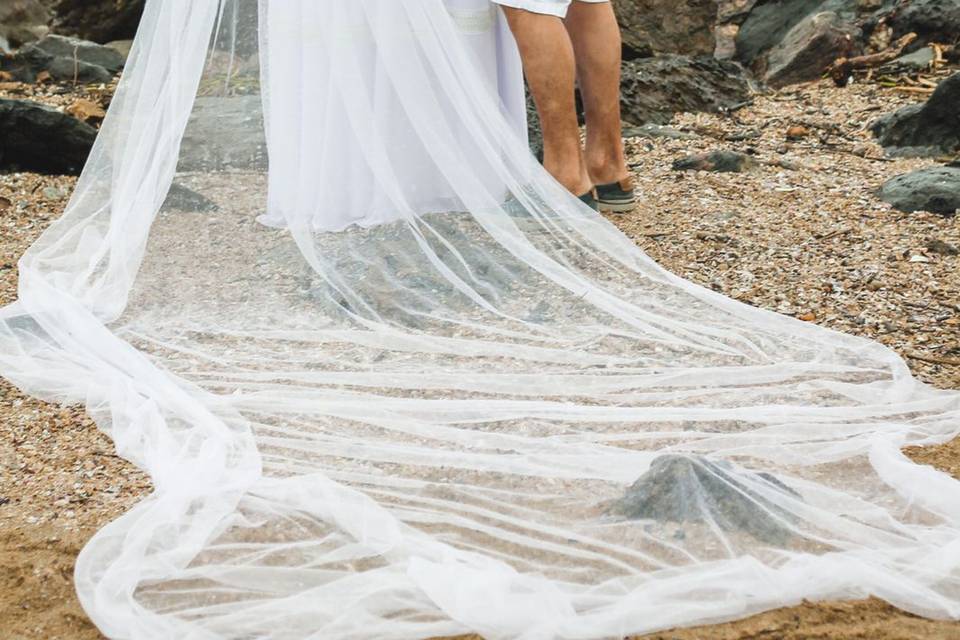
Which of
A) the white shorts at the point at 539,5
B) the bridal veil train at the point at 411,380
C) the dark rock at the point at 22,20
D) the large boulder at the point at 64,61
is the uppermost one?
the white shorts at the point at 539,5

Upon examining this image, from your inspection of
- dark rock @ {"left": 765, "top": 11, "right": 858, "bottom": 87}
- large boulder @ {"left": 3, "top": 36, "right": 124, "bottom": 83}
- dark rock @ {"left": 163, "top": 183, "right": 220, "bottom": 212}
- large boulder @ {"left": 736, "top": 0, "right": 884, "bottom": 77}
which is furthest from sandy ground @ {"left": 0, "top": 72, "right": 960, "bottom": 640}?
large boulder @ {"left": 3, "top": 36, "right": 124, "bottom": 83}

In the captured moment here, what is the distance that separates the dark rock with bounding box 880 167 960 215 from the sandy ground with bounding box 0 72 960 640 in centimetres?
7

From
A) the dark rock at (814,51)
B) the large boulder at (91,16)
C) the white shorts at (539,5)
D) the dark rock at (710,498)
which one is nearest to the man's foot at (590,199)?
the white shorts at (539,5)

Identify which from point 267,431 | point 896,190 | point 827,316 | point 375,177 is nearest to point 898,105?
point 896,190

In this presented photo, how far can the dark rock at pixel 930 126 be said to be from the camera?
5281 millimetres

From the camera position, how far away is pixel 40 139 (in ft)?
17.0

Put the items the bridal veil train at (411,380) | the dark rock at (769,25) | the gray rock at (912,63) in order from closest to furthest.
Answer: the bridal veil train at (411,380) → the gray rock at (912,63) → the dark rock at (769,25)

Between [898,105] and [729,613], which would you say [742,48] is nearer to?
[898,105]

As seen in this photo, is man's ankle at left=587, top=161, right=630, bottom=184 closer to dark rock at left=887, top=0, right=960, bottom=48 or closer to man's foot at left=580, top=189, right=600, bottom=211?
man's foot at left=580, top=189, right=600, bottom=211

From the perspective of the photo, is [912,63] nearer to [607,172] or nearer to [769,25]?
[769,25]

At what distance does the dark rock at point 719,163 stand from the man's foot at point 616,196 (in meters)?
0.78

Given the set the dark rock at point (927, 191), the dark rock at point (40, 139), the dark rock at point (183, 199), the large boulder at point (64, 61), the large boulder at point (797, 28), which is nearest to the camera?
the dark rock at point (183, 199)

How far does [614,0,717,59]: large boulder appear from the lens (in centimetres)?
699

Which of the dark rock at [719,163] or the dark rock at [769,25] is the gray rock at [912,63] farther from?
the dark rock at [719,163]
